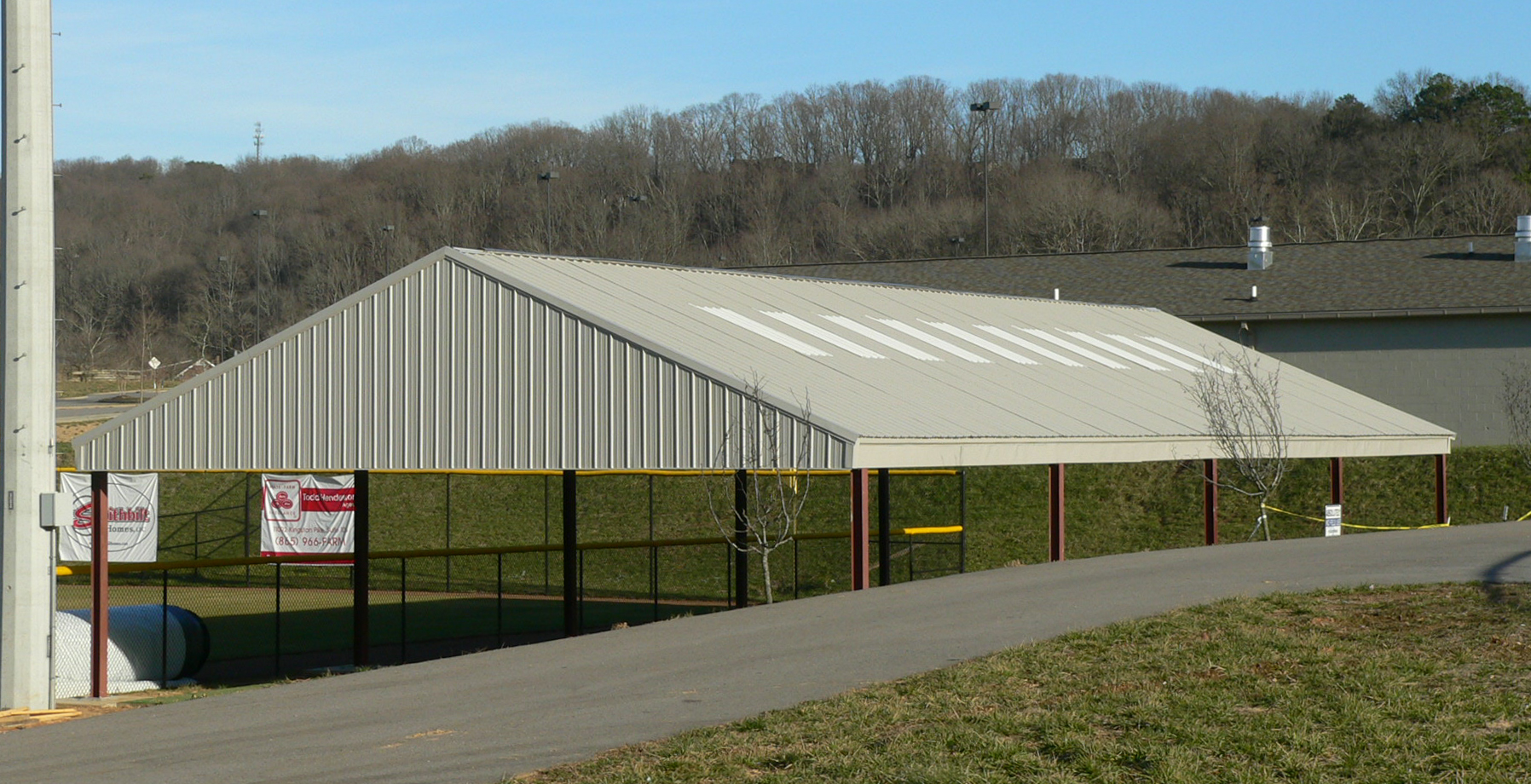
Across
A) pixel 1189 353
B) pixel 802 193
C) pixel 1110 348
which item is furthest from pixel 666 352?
pixel 802 193

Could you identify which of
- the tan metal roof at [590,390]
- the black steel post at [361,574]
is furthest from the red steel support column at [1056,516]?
the black steel post at [361,574]

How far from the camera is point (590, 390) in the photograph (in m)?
18.0

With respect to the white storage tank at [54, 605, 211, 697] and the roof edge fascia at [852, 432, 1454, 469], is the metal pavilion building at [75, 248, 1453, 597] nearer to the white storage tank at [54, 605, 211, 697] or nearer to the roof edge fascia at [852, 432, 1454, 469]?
the roof edge fascia at [852, 432, 1454, 469]

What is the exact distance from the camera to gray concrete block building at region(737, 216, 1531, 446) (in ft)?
116

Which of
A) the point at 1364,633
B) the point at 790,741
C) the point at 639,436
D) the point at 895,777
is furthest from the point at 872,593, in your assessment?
the point at 895,777

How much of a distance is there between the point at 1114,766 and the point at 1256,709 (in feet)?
4.84

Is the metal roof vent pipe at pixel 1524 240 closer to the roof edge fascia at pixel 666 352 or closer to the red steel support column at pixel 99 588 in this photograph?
the roof edge fascia at pixel 666 352

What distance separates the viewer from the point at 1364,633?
37.9 feet

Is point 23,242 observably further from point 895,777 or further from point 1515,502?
point 1515,502

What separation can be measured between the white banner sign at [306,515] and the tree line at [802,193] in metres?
56.4

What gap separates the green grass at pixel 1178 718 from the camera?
7.92m

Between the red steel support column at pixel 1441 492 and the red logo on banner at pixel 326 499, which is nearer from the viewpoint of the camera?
the red logo on banner at pixel 326 499

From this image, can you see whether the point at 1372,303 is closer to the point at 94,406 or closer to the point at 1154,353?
the point at 1154,353

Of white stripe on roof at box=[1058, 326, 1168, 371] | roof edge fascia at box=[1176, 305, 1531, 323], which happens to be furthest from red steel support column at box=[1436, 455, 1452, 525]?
roof edge fascia at box=[1176, 305, 1531, 323]
